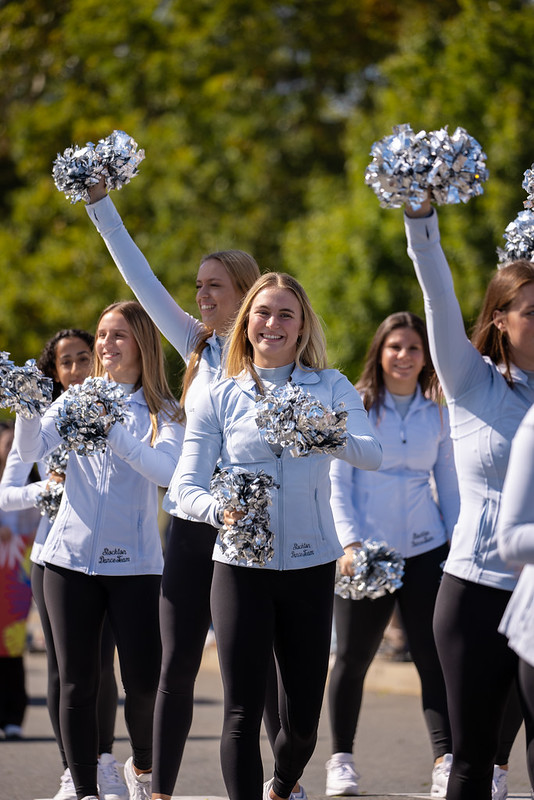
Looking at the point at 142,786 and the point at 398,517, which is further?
the point at 398,517

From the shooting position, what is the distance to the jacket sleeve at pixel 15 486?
589 cm

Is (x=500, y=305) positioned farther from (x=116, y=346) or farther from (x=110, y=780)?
(x=110, y=780)

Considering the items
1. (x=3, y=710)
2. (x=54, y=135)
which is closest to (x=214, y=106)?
(x=54, y=135)

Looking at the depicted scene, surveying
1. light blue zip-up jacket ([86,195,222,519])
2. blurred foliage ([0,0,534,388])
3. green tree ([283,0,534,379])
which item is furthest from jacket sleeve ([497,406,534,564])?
blurred foliage ([0,0,534,388])

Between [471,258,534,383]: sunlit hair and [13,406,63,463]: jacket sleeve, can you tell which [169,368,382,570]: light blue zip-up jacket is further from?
[13,406,63,463]: jacket sleeve

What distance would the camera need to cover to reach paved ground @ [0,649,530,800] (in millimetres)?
6059

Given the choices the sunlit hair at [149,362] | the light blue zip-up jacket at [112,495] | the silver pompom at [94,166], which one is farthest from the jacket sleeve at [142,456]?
the silver pompom at [94,166]

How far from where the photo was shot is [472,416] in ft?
12.3

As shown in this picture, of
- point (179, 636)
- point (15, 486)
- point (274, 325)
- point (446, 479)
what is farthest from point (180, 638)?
point (446, 479)

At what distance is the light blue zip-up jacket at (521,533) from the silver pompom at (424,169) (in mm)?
804

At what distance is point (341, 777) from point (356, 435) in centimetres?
232

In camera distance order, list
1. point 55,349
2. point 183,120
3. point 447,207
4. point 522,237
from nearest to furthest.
→ point 522,237 < point 55,349 < point 447,207 < point 183,120

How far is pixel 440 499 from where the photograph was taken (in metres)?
6.05

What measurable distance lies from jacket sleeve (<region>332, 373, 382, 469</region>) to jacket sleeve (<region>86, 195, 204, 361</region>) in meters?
0.99
